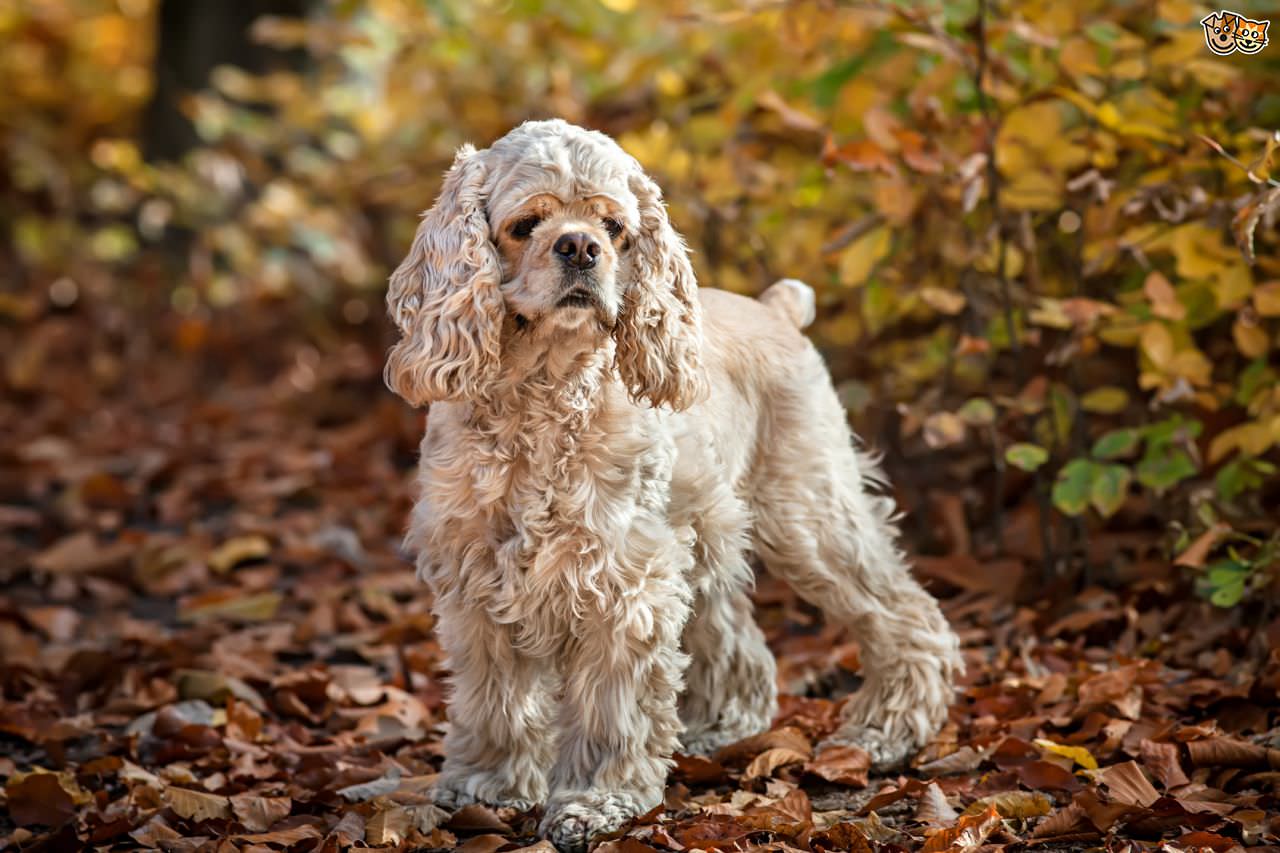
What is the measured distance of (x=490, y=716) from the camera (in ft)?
13.0

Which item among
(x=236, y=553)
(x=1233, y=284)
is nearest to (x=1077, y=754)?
(x=1233, y=284)

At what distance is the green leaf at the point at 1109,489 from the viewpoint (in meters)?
4.96

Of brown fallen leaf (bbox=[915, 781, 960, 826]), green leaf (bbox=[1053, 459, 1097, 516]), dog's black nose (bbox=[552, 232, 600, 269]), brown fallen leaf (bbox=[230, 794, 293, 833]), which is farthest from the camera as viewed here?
green leaf (bbox=[1053, 459, 1097, 516])

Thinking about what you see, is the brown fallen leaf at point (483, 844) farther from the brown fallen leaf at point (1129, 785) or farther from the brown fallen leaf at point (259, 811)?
the brown fallen leaf at point (1129, 785)

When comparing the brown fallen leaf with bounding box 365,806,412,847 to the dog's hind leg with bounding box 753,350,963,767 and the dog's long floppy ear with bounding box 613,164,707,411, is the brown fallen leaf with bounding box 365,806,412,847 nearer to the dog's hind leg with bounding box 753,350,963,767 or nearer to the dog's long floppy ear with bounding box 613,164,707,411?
the dog's long floppy ear with bounding box 613,164,707,411

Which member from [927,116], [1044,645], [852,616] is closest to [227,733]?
[852,616]

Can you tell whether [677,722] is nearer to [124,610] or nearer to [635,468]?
[635,468]

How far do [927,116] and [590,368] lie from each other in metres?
1.89

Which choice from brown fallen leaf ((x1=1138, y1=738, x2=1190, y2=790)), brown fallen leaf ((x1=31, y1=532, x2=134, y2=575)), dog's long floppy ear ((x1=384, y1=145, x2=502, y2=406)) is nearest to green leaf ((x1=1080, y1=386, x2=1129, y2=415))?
brown fallen leaf ((x1=1138, y1=738, x2=1190, y2=790))

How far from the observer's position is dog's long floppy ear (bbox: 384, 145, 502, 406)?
11.8ft

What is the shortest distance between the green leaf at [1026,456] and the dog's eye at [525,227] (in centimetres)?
207

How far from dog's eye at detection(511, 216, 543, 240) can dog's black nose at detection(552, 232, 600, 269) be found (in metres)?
0.12

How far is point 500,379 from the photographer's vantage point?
148 inches

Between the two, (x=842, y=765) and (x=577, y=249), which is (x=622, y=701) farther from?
(x=577, y=249)
